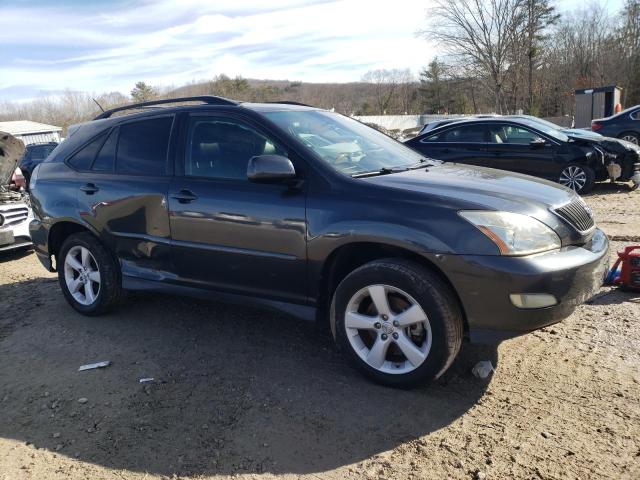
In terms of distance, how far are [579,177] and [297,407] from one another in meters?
8.26

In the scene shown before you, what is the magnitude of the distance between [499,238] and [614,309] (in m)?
2.05

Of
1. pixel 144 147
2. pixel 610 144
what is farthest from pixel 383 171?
pixel 610 144

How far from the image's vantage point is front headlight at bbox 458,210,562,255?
289 cm

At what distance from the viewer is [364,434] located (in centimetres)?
287

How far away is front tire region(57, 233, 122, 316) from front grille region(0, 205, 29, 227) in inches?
118

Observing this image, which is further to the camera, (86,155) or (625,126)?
(625,126)

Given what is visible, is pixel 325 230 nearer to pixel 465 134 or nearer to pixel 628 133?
pixel 465 134

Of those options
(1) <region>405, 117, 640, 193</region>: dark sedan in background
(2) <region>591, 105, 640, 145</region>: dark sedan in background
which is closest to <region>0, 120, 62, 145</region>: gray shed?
(2) <region>591, 105, 640, 145</region>: dark sedan in background

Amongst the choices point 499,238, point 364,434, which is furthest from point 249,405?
point 499,238

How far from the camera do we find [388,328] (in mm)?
3225

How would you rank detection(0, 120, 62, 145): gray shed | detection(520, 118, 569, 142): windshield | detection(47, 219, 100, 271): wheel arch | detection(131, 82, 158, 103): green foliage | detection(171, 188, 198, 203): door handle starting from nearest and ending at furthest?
detection(171, 188, 198, 203): door handle
detection(47, 219, 100, 271): wheel arch
detection(520, 118, 569, 142): windshield
detection(0, 120, 62, 145): gray shed
detection(131, 82, 158, 103): green foliage

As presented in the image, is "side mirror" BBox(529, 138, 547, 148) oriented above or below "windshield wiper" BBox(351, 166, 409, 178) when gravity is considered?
below

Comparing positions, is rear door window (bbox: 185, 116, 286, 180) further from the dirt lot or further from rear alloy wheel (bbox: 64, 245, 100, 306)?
rear alloy wheel (bbox: 64, 245, 100, 306)

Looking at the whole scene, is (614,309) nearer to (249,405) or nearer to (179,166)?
(249,405)
